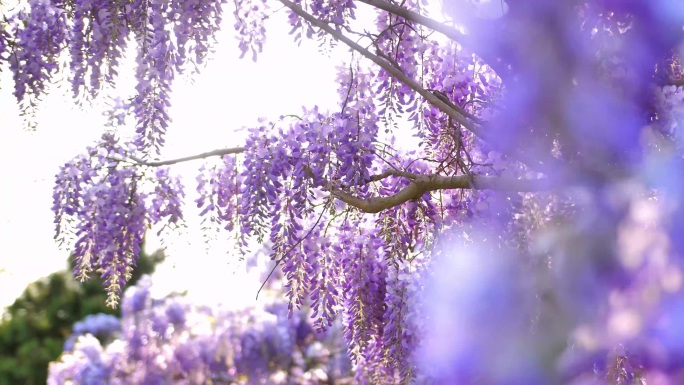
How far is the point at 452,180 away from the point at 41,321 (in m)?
18.0

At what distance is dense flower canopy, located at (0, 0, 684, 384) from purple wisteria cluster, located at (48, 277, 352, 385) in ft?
19.3

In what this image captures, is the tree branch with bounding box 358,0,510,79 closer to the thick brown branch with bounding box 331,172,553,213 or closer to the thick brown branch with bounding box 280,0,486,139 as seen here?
the thick brown branch with bounding box 280,0,486,139

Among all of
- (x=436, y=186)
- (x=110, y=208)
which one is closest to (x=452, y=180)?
(x=436, y=186)

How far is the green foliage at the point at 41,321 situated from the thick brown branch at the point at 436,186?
1575 cm

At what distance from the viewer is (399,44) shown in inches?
182

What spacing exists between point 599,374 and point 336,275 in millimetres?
1598

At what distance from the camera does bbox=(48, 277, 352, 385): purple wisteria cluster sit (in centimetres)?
1095

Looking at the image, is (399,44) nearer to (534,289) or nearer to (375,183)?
(375,183)

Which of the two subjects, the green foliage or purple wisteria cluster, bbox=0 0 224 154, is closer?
purple wisteria cluster, bbox=0 0 224 154

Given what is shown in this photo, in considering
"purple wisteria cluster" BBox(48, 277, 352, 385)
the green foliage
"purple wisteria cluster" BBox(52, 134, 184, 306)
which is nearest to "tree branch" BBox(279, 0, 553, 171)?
Result: "purple wisteria cluster" BBox(52, 134, 184, 306)

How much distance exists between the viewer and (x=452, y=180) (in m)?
3.95

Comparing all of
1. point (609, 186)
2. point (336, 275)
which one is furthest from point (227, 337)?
point (609, 186)

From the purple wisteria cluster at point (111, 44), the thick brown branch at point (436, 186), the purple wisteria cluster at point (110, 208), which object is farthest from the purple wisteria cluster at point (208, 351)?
the thick brown branch at point (436, 186)

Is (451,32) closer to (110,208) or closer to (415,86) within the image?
(415,86)
